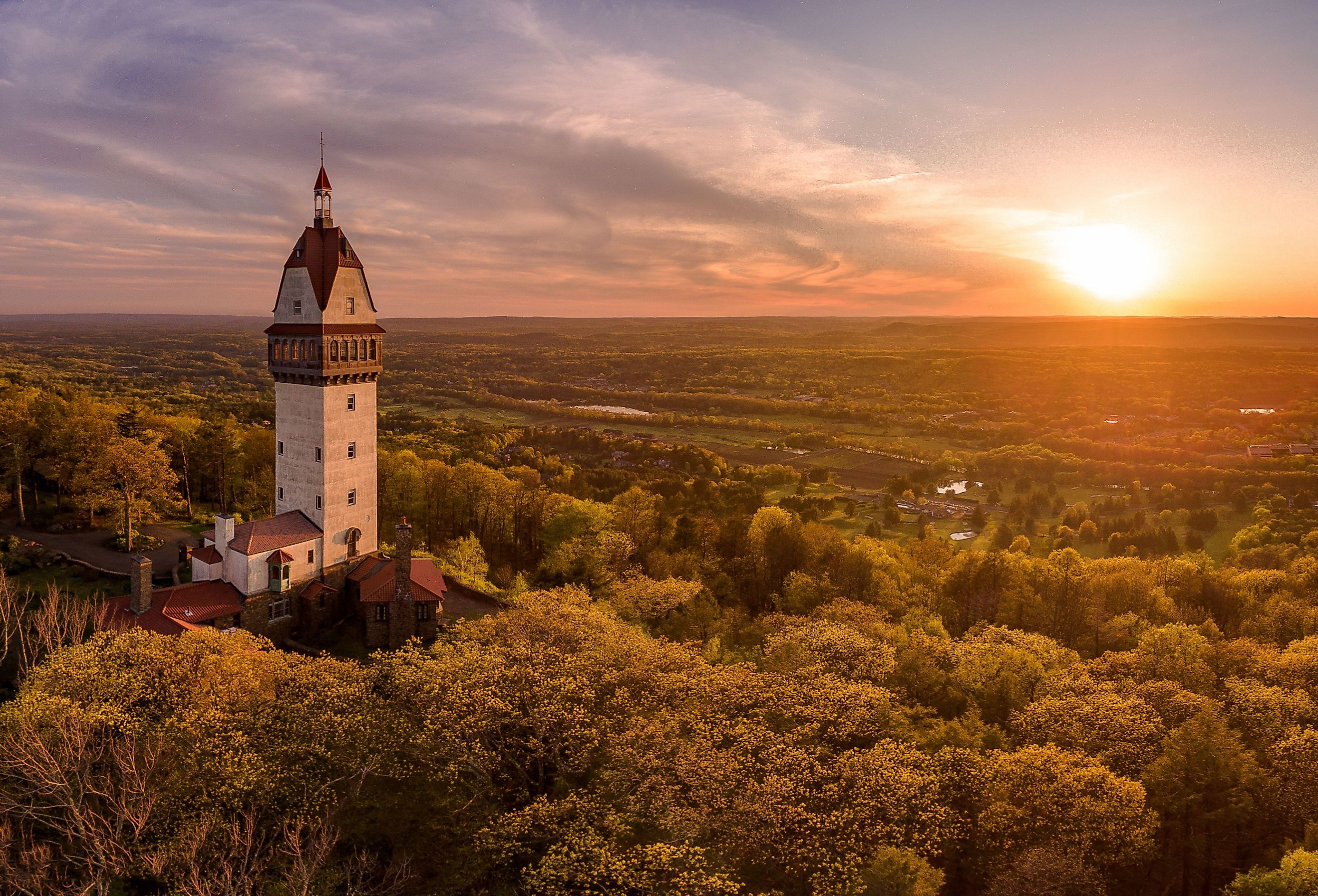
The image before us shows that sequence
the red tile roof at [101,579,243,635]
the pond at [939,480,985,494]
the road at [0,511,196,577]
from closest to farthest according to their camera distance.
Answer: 1. the red tile roof at [101,579,243,635]
2. the road at [0,511,196,577]
3. the pond at [939,480,985,494]

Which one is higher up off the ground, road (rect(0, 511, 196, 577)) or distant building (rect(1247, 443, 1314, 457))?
distant building (rect(1247, 443, 1314, 457))

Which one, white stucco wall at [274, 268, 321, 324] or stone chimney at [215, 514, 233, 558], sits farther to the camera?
white stucco wall at [274, 268, 321, 324]

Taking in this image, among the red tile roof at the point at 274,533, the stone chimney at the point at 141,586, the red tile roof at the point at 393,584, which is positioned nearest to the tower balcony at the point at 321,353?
the red tile roof at the point at 274,533

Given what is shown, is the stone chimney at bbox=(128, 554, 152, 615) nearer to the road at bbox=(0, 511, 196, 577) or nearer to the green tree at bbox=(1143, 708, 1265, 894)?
the road at bbox=(0, 511, 196, 577)

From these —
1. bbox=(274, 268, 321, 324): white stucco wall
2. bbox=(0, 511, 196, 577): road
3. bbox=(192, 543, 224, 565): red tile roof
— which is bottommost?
bbox=(0, 511, 196, 577): road

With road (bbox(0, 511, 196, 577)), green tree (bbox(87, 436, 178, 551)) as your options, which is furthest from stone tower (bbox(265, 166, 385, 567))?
green tree (bbox(87, 436, 178, 551))

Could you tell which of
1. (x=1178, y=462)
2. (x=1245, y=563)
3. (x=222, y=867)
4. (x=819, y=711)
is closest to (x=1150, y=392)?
(x=1178, y=462)

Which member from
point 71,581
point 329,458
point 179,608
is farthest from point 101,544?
point 329,458
